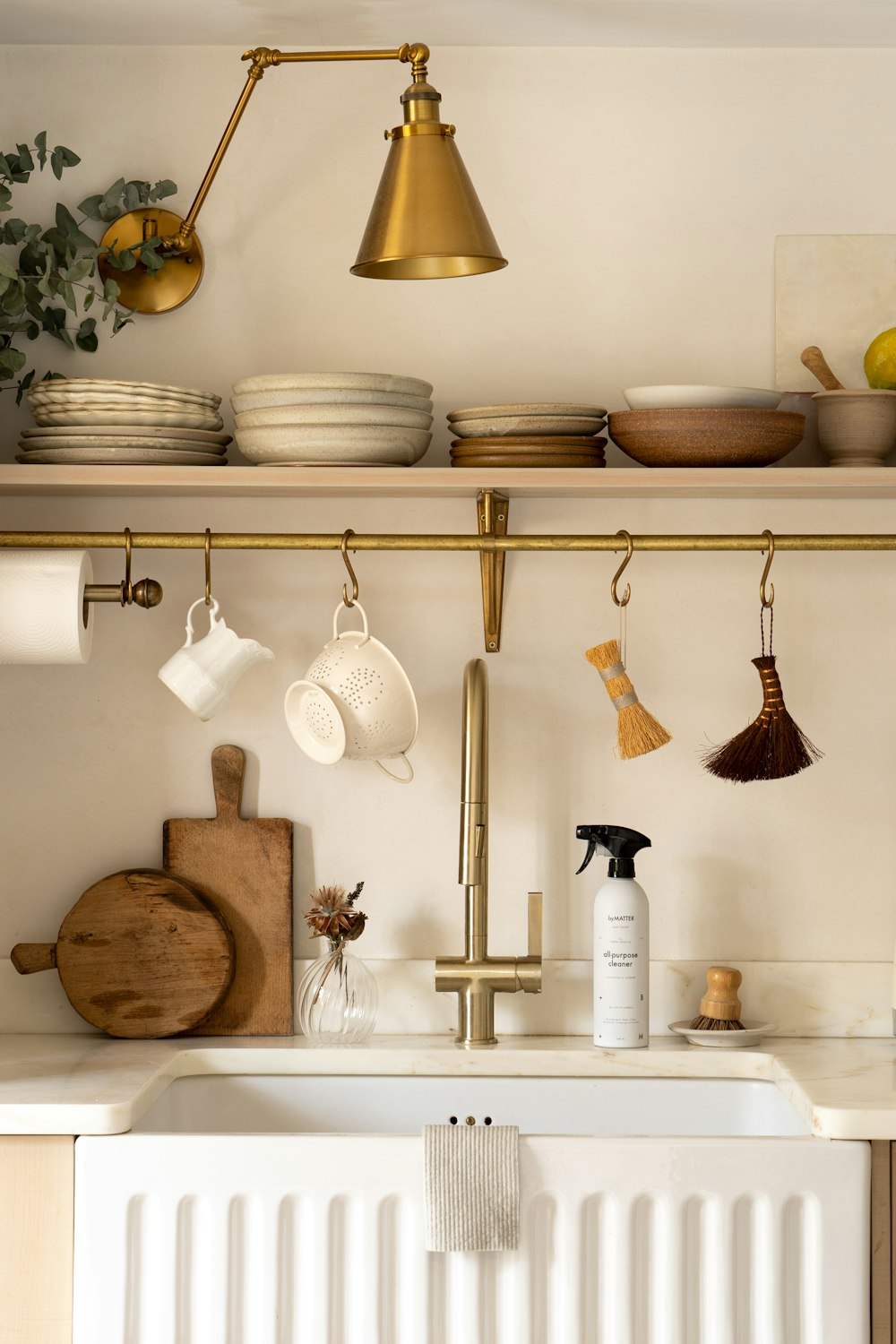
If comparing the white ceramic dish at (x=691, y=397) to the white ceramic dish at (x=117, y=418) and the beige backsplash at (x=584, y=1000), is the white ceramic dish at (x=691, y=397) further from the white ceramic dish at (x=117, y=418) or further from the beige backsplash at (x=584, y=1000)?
the beige backsplash at (x=584, y=1000)

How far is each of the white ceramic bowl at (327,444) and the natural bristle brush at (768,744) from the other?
1.57 feet

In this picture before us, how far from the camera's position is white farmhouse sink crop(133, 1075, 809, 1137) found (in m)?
1.70

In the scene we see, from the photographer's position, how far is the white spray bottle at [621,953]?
171 cm

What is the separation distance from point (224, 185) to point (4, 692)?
748 mm

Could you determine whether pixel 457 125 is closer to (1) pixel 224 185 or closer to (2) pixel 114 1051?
(1) pixel 224 185

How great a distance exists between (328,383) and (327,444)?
2.8 inches

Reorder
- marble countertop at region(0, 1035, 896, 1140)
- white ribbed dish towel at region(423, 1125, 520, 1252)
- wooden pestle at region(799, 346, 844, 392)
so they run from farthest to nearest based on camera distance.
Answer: wooden pestle at region(799, 346, 844, 392), marble countertop at region(0, 1035, 896, 1140), white ribbed dish towel at region(423, 1125, 520, 1252)

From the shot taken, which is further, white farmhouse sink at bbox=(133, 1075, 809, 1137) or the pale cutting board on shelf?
the pale cutting board on shelf

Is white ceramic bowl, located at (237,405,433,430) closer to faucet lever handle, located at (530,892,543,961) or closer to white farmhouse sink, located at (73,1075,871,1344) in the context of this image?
faucet lever handle, located at (530,892,543,961)

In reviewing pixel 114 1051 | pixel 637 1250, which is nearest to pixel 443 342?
pixel 114 1051

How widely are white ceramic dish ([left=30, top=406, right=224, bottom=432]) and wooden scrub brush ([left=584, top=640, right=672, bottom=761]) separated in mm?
577

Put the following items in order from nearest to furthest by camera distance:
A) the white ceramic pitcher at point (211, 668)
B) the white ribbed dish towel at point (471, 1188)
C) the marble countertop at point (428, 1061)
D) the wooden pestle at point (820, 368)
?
1. the white ribbed dish towel at point (471, 1188)
2. the marble countertop at point (428, 1061)
3. the white ceramic pitcher at point (211, 668)
4. the wooden pestle at point (820, 368)

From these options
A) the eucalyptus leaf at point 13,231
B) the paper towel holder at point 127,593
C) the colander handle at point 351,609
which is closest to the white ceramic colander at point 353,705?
the colander handle at point 351,609

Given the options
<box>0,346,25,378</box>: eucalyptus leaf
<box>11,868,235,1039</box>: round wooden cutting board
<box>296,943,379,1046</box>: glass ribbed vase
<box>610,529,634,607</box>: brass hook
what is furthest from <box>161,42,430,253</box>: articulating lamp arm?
<box>296,943,379,1046</box>: glass ribbed vase
